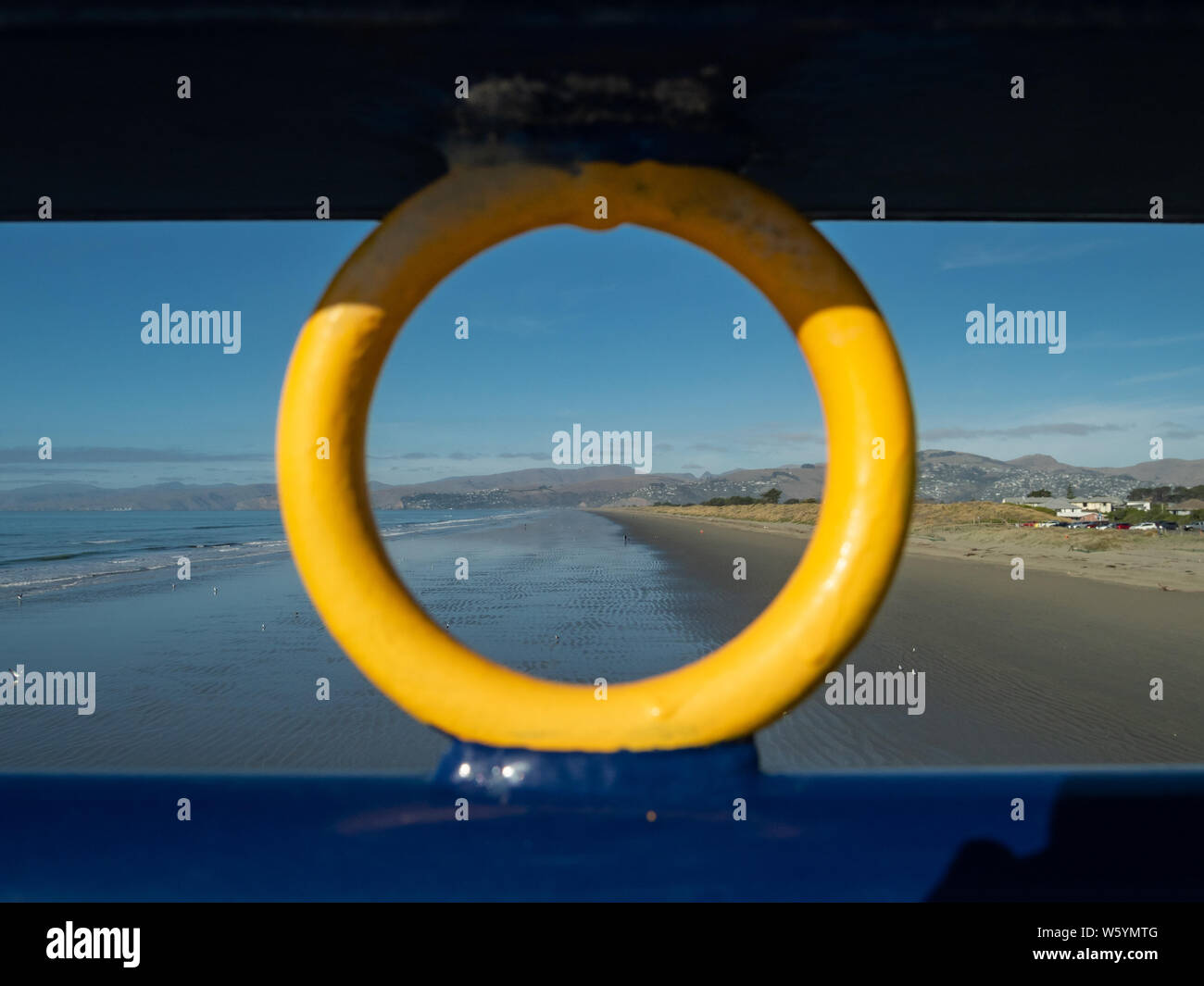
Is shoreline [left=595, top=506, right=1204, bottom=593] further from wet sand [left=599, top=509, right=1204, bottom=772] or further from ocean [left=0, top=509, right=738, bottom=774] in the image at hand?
ocean [left=0, top=509, right=738, bottom=774]

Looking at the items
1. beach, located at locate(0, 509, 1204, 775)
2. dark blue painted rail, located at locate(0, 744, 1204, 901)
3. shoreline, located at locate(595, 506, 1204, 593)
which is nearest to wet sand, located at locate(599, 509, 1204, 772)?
beach, located at locate(0, 509, 1204, 775)

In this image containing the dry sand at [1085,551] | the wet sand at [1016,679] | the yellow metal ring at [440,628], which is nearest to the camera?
the yellow metal ring at [440,628]

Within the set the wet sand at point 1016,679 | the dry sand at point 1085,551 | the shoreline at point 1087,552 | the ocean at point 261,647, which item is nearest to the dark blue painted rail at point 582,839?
the ocean at point 261,647

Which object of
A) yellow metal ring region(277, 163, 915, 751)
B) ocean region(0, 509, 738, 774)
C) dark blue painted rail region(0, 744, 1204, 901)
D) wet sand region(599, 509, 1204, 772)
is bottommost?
wet sand region(599, 509, 1204, 772)

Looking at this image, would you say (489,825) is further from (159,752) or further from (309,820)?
(159,752)

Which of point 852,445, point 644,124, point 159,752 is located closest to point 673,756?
point 852,445

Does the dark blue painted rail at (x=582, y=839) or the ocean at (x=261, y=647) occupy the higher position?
the dark blue painted rail at (x=582, y=839)

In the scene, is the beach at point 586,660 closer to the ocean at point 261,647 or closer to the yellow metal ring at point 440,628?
the ocean at point 261,647

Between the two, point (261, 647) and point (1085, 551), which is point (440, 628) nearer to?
point (261, 647)
